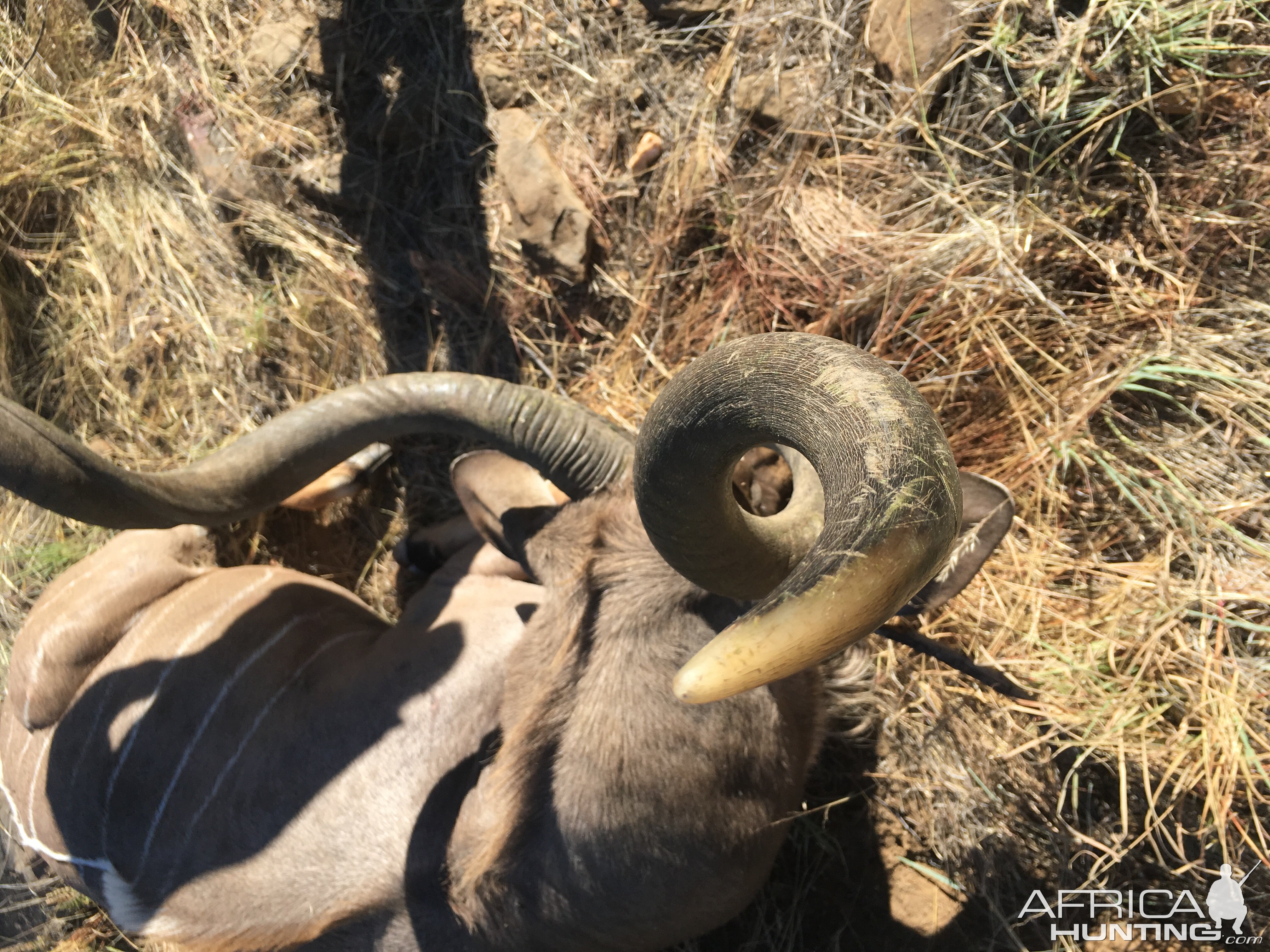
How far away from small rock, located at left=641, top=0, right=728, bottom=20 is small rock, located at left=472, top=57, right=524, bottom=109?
0.63 m

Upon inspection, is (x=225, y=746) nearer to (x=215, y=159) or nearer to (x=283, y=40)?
(x=215, y=159)

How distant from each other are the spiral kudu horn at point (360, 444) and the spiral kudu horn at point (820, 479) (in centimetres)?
83

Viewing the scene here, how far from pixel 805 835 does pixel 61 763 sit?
2.86 m

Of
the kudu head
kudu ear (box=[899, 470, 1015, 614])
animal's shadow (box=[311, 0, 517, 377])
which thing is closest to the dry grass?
animal's shadow (box=[311, 0, 517, 377])

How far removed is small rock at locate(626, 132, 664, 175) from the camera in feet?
11.6

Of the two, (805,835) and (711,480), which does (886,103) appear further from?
(805,835)

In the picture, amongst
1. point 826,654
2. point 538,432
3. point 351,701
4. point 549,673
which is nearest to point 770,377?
point 826,654

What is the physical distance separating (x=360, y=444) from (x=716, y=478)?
156cm

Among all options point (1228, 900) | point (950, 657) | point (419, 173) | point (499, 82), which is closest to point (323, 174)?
point (419, 173)

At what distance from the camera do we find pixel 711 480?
1.65 metres

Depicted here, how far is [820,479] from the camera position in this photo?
151 cm

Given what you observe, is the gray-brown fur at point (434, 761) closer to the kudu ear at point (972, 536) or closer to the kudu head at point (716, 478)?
the kudu head at point (716, 478)

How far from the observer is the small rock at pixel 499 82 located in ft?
12.1

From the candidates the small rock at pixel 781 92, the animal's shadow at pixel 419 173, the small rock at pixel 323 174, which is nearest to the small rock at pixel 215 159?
the small rock at pixel 323 174
